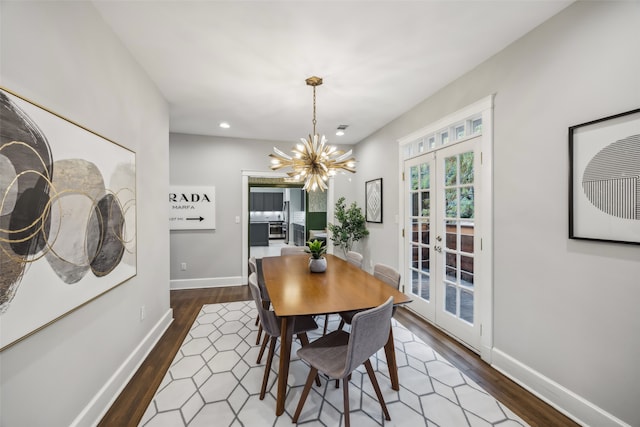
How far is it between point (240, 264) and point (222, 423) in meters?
3.07

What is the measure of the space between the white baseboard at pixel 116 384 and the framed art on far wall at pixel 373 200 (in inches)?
126

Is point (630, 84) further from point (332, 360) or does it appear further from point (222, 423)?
point (222, 423)

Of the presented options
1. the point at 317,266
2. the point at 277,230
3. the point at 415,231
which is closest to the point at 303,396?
the point at 317,266

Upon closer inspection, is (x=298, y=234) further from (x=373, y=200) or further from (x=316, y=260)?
(x=316, y=260)

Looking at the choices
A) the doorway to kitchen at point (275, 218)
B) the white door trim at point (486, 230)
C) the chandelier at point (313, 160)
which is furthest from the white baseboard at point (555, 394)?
the doorway to kitchen at point (275, 218)

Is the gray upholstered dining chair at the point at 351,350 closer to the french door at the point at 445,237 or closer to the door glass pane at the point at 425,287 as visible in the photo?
the french door at the point at 445,237

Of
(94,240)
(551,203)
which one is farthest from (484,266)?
(94,240)

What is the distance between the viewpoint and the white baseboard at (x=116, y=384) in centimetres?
153

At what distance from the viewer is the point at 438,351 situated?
2.42m

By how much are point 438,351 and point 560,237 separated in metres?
1.43

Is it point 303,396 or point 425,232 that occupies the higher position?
point 425,232

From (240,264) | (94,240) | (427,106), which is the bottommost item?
(240,264)

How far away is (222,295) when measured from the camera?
13.1ft

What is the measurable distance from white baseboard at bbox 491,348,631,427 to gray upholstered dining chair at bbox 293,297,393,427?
1148 mm
